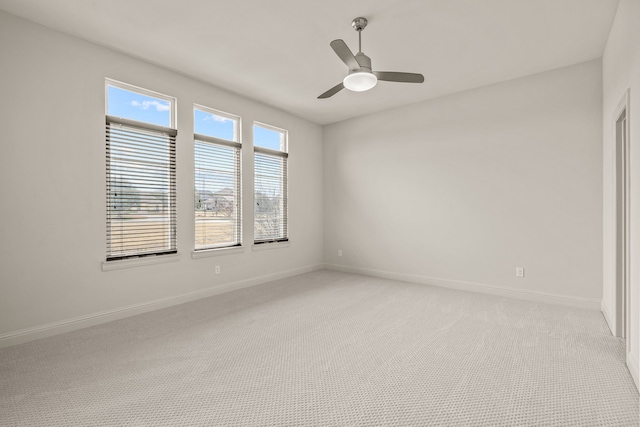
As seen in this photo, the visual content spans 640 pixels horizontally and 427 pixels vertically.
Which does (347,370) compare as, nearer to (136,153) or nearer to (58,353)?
(58,353)

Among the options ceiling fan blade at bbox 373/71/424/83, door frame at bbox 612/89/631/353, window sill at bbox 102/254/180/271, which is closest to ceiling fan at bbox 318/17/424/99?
ceiling fan blade at bbox 373/71/424/83

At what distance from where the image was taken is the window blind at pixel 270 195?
5.02 metres

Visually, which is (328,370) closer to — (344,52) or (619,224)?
(344,52)

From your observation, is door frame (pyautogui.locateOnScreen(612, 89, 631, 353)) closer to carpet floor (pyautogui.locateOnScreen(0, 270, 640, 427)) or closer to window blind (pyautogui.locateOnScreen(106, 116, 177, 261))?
carpet floor (pyautogui.locateOnScreen(0, 270, 640, 427))

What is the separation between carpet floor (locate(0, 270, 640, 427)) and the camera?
1816 mm

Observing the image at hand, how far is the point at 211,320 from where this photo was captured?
11.0 feet

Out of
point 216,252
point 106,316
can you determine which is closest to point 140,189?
point 216,252

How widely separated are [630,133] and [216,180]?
14.1ft

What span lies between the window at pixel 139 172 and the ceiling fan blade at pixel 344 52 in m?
2.35

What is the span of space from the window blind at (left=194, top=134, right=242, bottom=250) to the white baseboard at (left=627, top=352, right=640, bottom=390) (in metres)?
4.25

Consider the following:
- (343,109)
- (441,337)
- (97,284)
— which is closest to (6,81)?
(97,284)

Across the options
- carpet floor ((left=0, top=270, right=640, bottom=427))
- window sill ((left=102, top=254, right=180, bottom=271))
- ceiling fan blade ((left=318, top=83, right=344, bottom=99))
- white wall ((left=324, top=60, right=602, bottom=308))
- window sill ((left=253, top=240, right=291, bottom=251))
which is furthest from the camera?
window sill ((left=253, top=240, right=291, bottom=251))

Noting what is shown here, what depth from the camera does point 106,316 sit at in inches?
130

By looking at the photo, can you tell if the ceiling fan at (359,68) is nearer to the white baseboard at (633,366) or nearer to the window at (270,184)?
the window at (270,184)
